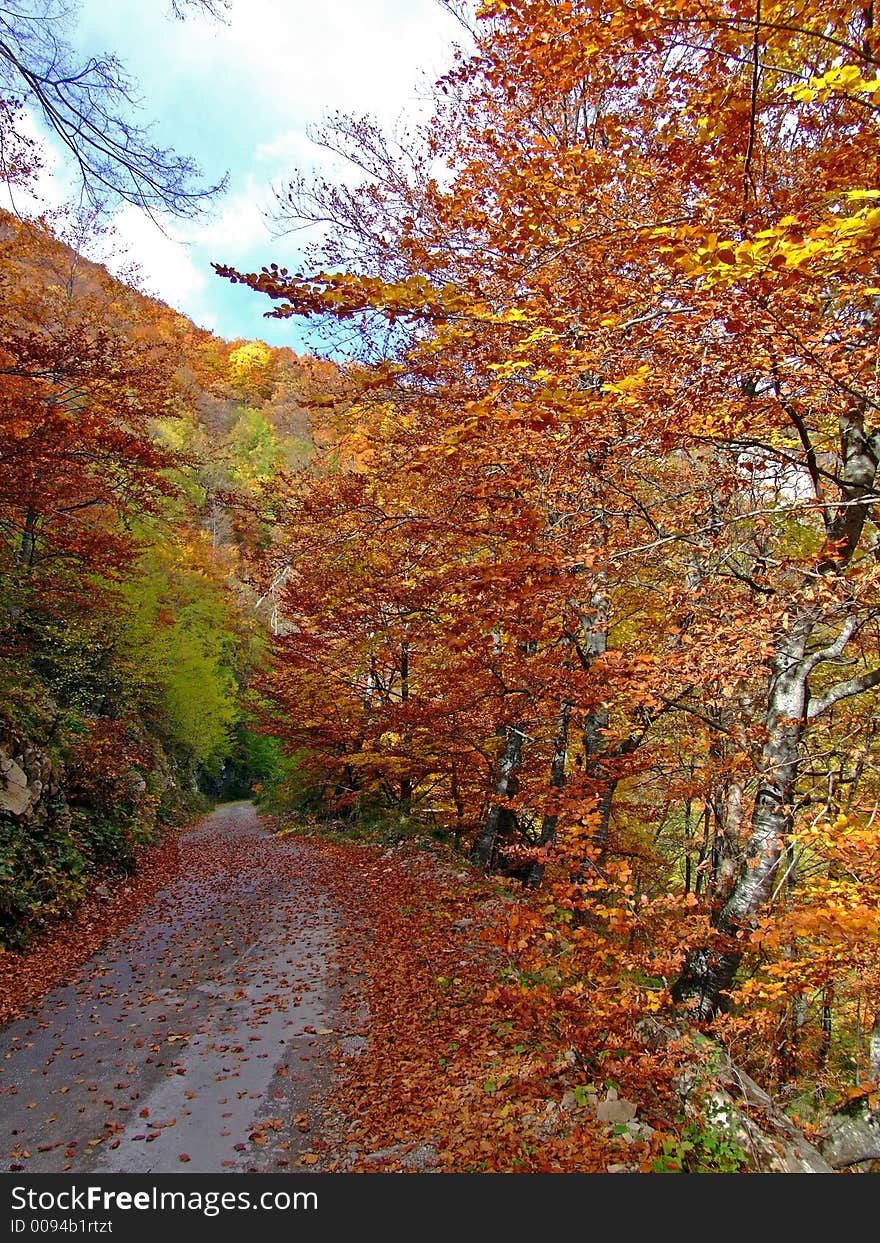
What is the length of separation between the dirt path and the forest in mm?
905

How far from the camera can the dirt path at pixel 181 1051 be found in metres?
4.77

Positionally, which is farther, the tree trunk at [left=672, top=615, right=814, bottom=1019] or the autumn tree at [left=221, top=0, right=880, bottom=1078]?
the tree trunk at [left=672, top=615, right=814, bottom=1019]

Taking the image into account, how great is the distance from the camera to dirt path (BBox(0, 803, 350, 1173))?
4.77 metres

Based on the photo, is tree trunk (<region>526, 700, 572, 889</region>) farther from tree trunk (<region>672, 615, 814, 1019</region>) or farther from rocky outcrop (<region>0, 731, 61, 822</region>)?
rocky outcrop (<region>0, 731, 61, 822</region>)

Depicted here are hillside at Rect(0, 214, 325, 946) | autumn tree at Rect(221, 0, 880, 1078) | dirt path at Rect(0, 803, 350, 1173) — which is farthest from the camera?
hillside at Rect(0, 214, 325, 946)

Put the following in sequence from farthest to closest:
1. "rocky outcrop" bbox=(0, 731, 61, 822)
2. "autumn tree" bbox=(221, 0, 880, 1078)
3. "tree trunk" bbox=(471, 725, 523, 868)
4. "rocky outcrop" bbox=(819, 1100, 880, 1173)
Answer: "tree trunk" bbox=(471, 725, 523, 868)
"rocky outcrop" bbox=(0, 731, 61, 822)
"rocky outcrop" bbox=(819, 1100, 880, 1173)
"autumn tree" bbox=(221, 0, 880, 1078)

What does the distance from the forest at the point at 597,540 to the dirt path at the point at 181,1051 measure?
0.91 meters

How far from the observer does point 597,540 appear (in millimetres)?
6883

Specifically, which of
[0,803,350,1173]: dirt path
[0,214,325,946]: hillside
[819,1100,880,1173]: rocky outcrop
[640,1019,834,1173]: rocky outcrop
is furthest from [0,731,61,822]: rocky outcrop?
[819,1100,880,1173]: rocky outcrop

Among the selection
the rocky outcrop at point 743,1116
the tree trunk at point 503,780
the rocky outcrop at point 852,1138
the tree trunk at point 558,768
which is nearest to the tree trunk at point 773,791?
the rocky outcrop at point 743,1116

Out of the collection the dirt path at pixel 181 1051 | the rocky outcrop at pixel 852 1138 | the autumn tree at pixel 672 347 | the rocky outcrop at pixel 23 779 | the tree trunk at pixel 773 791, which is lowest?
the dirt path at pixel 181 1051

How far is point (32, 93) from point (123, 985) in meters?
8.83

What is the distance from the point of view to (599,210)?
4309 millimetres

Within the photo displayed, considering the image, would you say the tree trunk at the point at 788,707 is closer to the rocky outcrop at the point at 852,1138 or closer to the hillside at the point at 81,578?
the rocky outcrop at the point at 852,1138
